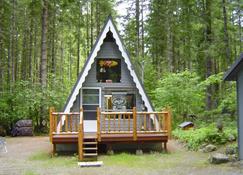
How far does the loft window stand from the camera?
14859 millimetres

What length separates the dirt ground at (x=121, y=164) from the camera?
8.98 m

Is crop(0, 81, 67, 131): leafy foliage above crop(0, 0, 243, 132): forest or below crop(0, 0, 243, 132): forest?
below

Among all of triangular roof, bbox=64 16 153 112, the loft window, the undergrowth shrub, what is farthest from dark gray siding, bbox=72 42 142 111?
the undergrowth shrub

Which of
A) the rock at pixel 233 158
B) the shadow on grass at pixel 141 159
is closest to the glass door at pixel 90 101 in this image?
the shadow on grass at pixel 141 159

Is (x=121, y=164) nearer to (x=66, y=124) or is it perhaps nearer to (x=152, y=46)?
A: (x=66, y=124)

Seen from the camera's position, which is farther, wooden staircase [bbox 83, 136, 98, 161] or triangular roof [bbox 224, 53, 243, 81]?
wooden staircase [bbox 83, 136, 98, 161]

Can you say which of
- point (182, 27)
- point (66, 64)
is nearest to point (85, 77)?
point (182, 27)

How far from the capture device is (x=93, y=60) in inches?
554

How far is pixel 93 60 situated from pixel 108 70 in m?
1.06

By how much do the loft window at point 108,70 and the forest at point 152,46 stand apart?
454 cm

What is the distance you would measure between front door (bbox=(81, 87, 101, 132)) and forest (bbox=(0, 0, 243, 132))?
5.17 meters

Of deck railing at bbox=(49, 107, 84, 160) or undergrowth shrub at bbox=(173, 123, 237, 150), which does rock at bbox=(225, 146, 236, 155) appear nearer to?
undergrowth shrub at bbox=(173, 123, 237, 150)

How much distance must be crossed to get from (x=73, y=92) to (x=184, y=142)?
521 centimetres

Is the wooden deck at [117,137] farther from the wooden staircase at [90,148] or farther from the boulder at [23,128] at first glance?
the boulder at [23,128]
